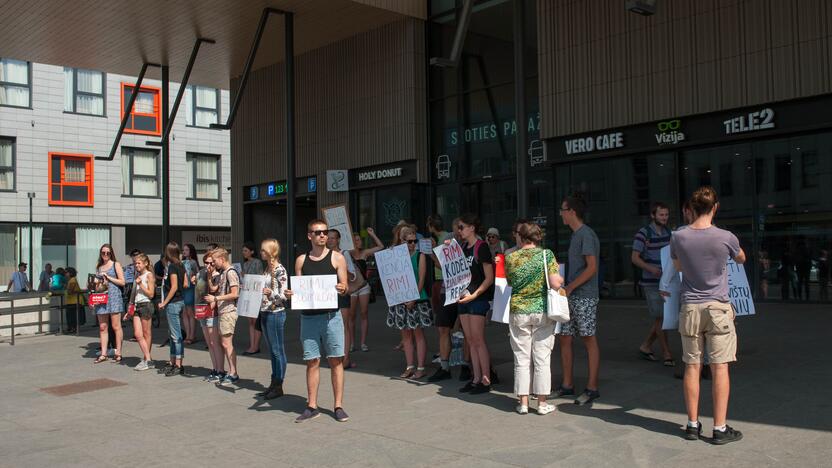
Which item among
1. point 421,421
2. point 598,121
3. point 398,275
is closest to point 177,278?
point 398,275

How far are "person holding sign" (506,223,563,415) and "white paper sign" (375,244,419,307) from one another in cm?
190

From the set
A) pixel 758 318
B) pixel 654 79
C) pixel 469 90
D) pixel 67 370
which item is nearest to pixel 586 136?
pixel 654 79

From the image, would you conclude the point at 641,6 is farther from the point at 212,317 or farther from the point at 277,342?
the point at 212,317

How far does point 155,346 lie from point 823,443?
1144 cm

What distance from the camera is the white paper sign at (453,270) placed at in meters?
8.00

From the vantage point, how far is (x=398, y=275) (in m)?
8.95

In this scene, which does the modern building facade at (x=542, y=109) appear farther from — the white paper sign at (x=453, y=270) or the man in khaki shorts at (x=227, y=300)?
the man in khaki shorts at (x=227, y=300)

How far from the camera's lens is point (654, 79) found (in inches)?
604

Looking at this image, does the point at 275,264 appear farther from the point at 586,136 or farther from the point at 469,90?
the point at 469,90

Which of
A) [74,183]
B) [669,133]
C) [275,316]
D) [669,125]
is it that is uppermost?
[74,183]

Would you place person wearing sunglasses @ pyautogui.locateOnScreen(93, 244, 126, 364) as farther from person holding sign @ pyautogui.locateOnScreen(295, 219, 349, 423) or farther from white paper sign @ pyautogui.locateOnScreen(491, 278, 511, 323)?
white paper sign @ pyautogui.locateOnScreen(491, 278, 511, 323)

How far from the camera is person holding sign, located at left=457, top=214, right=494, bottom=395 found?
7.91 m

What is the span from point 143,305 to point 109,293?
961mm

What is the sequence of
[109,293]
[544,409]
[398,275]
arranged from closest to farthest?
[544,409] < [398,275] < [109,293]
